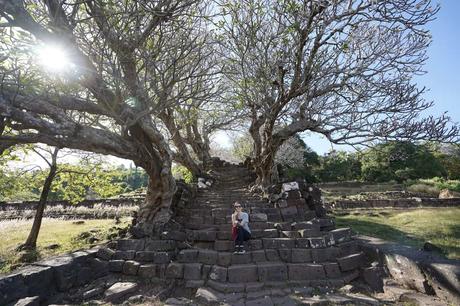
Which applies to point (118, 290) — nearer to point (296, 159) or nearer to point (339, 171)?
point (296, 159)

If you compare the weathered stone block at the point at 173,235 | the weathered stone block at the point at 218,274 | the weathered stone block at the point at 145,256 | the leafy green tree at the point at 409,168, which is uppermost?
the leafy green tree at the point at 409,168

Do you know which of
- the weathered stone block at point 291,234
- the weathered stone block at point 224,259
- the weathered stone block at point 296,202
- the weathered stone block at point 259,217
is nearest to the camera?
the weathered stone block at point 224,259

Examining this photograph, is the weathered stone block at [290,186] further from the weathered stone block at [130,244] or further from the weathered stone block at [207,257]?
the weathered stone block at [130,244]

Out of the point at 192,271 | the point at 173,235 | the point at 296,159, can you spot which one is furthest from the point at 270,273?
the point at 296,159

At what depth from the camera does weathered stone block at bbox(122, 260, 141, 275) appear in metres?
6.72

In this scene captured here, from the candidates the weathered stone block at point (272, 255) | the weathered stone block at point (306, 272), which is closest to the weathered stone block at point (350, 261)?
the weathered stone block at point (306, 272)

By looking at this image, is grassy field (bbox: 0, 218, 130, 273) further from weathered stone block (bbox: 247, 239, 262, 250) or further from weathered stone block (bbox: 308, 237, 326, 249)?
weathered stone block (bbox: 308, 237, 326, 249)

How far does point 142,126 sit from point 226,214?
12.3ft

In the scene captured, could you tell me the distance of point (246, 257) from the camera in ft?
22.2

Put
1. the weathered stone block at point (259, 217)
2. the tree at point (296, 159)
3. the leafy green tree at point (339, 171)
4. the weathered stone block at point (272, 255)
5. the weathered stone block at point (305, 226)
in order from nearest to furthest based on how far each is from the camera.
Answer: the weathered stone block at point (272, 255) → the weathered stone block at point (305, 226) → the weathered stone block at point (259, 217) → the tree at point (296, 159) → the leafy green tree at point (339, 171)

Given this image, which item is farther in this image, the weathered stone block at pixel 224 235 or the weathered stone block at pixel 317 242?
the weathered stone block at pixel 224 235

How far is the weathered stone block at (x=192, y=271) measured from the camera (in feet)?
21.0

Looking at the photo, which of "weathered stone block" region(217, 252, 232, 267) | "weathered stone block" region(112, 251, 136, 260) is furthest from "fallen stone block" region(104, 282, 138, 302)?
"weathered stone block" region(217, 252, 232, 267)

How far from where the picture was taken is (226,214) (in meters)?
9.30
